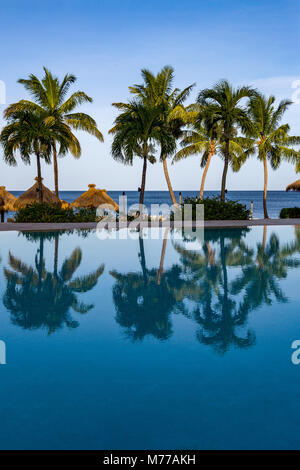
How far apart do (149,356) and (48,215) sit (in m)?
14.8

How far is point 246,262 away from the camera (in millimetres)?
9477

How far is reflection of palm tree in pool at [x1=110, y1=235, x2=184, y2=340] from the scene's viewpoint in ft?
16.5

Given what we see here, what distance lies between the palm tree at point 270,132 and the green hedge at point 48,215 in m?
9.77

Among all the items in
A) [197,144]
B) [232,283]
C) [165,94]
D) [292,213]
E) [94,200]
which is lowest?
[232,283]

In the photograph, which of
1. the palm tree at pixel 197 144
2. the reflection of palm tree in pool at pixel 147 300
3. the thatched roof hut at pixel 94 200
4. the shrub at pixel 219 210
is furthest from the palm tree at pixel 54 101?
the reflection of palm tree in pool at pixel 147 300

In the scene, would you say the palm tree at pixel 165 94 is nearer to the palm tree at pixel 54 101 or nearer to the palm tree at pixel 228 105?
the palm tree at pixel 228 105

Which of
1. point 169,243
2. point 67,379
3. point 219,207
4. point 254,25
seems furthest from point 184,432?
point 254,25

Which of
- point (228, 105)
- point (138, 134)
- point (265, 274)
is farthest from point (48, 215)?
point (265, 274)

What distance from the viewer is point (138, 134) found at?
18234 mm

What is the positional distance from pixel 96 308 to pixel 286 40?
20986mm

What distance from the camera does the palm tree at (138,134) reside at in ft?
59.8

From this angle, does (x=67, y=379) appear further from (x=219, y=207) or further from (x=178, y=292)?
(x=219, y=207)

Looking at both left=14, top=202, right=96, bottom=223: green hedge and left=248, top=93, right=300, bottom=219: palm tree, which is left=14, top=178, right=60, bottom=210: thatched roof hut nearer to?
left=14, top=202, right=96, bottom=223: green hedge

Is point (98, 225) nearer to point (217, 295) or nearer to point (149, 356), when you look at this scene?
point (217, 295)
